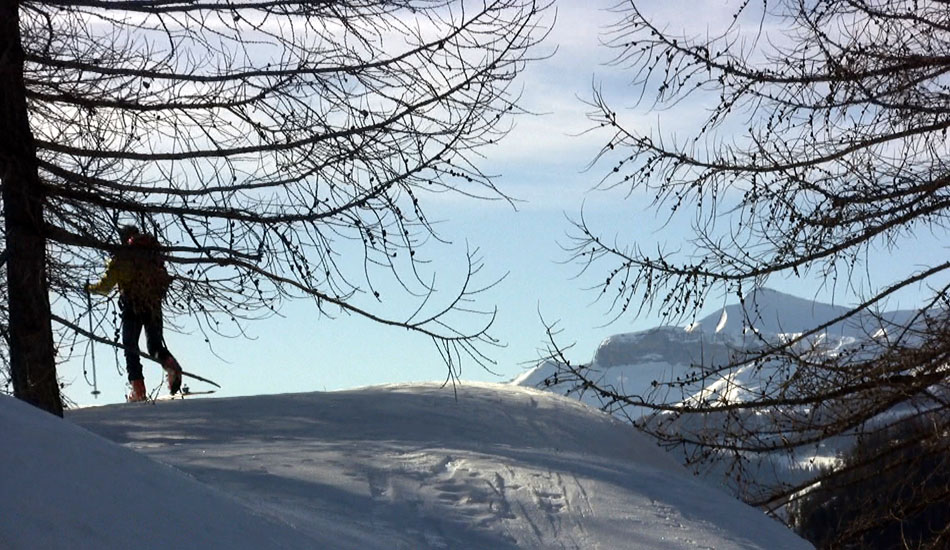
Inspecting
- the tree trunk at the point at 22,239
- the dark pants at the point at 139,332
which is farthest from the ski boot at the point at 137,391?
the tree trunk at the point at 22,239

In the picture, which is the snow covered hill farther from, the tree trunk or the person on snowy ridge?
the person on snowy ridge

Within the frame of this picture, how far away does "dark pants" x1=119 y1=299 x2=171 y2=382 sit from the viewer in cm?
745

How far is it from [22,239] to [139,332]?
3038mm

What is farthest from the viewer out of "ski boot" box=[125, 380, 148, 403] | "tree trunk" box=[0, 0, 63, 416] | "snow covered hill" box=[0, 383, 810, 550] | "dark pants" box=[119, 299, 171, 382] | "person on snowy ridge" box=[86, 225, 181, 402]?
"ski boot" box=[125, 380, 148, 403]

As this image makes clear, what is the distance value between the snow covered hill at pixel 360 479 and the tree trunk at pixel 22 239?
1.50 ft

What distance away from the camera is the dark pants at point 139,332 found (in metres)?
7.45

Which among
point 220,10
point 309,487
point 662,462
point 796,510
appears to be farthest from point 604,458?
point 796,510

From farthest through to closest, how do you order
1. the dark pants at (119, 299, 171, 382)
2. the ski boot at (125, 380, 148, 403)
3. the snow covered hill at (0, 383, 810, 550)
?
1. the ski boot at (125, 380, 148, 403)
2. the dark pants at (119, 299, 171, 382)
3. the snow covered hill at (0, 383, 810, 550)

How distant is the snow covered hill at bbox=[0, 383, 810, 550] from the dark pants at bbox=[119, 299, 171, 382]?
2.30 ft

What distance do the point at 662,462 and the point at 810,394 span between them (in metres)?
1.79

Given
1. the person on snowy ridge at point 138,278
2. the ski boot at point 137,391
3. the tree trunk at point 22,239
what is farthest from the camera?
the ski boot at point 137,391

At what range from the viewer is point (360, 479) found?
495cm

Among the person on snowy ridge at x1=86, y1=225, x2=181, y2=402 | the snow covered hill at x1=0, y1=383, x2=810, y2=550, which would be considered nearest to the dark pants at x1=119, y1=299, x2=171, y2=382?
the person on snowy ridge at x1=86, y1=225, x2=181, y2=402

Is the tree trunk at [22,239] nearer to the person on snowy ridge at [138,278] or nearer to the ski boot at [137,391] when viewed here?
the person on snowy ridge at [138,278]
